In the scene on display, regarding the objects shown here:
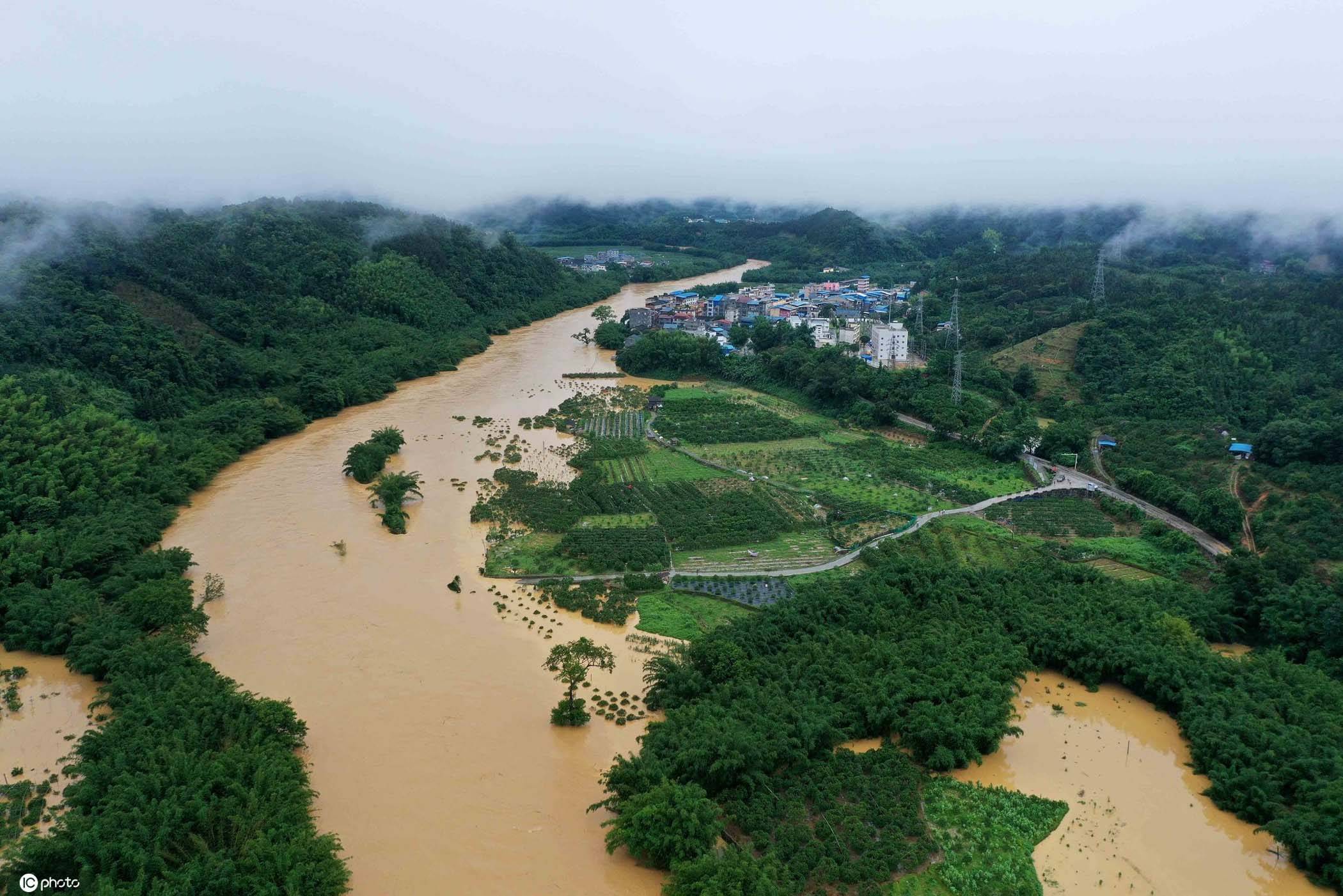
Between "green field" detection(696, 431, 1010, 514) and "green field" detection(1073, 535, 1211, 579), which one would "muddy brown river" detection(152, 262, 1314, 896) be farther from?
"green field" detection(696, 431, 1010, 514)

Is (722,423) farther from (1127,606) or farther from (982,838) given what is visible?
(982,838)

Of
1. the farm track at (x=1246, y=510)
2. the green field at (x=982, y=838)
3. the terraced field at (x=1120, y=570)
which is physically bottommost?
the green field at (x=982, y=838)

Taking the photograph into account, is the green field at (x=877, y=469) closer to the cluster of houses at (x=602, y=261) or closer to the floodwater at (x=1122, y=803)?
the floodwater at (x=1122, y=803)

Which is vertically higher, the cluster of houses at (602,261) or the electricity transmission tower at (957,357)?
the cluster of houses at (602,261)

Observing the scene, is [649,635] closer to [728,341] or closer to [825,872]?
[825,872]

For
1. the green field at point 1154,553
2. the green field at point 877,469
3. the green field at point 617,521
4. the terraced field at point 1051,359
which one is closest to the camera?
the green field at point 1154,553

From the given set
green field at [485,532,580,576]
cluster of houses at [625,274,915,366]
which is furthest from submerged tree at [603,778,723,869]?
cluster of houses at [625,274,915,366]

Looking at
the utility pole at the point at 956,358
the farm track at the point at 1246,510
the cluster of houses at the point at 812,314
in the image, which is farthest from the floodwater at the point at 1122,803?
the cluster of houses at the point at 812,314

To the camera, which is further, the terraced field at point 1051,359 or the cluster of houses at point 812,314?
the cluster of houses at point 812,314
